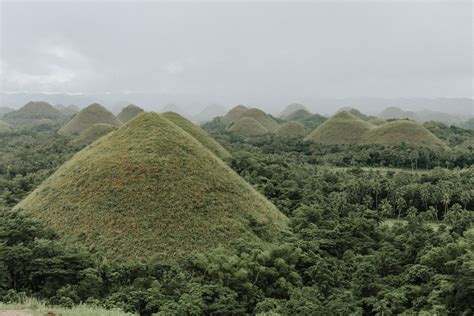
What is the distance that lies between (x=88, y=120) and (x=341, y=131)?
3997 centimetres

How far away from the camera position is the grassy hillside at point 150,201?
16312 mm

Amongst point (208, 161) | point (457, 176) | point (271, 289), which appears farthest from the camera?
point (457, 176)

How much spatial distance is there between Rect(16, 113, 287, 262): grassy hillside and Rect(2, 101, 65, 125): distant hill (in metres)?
89.3

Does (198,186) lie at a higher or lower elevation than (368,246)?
higher

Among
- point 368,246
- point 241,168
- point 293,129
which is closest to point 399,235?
point 368,246

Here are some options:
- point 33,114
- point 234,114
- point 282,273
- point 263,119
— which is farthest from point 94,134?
point 33,114

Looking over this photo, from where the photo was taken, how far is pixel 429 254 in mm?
14656

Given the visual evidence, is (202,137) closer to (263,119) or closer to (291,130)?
(291,130)

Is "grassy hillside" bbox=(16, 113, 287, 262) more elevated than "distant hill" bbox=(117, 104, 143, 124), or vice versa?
"distant hill" bbox=(117, 104, 143, 124)

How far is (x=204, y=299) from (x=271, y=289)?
253 cm

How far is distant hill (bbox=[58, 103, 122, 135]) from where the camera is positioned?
215ft

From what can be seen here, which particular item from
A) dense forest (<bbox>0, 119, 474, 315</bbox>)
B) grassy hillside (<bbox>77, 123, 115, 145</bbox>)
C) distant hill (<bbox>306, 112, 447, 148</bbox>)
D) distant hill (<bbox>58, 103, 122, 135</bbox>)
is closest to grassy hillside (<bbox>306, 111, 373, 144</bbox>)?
distant hill (<bbox>306, 112, 447, 148</bbox>)

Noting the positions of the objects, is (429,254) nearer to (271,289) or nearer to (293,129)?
(271,289)

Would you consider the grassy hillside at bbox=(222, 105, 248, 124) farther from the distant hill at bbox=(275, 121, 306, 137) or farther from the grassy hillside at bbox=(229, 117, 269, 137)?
the distant hill at bbox=(275, 121, 306, 137)
